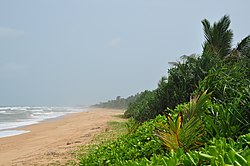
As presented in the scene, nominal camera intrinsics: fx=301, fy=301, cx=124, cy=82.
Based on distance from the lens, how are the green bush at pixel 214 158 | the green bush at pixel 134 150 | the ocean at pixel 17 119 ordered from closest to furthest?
the green bush at pixel 214 158 → the green bush at pixel 134 150 → the ocean at pixel 17 119

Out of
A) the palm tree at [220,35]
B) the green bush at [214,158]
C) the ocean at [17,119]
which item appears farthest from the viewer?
the ocean at [17,119]

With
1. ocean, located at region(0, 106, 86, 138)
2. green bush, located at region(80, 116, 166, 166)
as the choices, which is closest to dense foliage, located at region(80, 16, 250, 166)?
green bush, located at region(80, 116, 166, 166)

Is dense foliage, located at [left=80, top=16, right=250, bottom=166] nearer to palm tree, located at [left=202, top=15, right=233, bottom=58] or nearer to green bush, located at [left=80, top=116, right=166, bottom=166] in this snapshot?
green bush, located at [left=80, top=116, right=166, bottom=166]

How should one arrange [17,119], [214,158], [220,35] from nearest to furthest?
[214,158]
[220,35]
[17,119]

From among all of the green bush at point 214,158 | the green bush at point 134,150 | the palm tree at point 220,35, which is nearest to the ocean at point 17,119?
the palm tree at point 220,35

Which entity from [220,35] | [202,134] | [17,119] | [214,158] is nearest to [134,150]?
[202,134]

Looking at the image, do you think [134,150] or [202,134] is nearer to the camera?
[202,134]

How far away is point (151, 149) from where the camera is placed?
4.19 metres

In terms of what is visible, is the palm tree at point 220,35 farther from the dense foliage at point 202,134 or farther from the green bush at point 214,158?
the green bush at point 214,158

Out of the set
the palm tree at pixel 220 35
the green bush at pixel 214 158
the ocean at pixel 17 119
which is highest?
the palm tree at pixel 220 35

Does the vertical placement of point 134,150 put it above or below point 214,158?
below

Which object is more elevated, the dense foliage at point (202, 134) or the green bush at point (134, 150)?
the dense foliage at point (202, 134)

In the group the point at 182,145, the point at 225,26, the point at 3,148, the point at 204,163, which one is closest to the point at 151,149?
the point at 182,145

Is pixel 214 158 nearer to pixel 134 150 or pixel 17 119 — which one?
pixel 134 150
